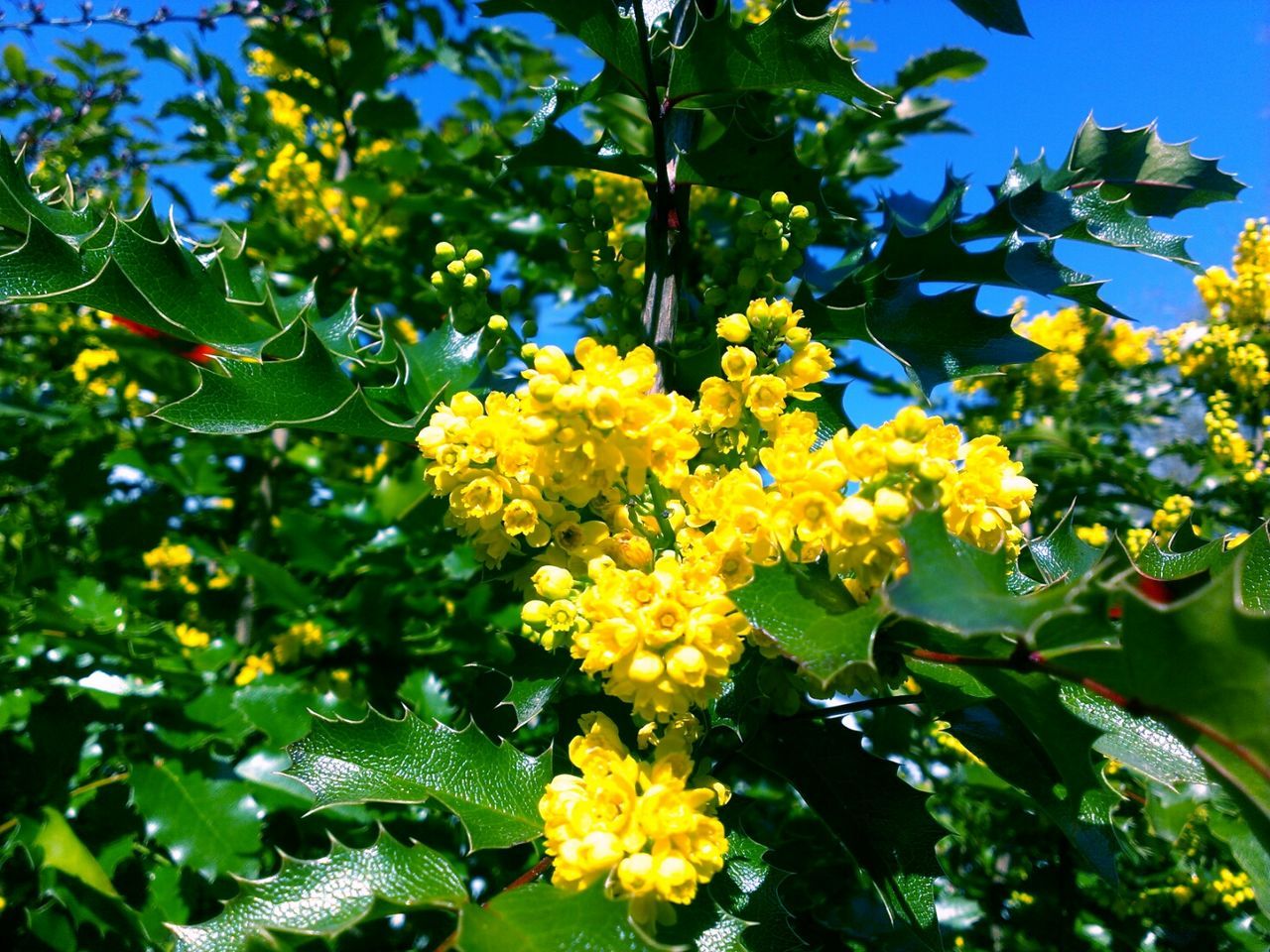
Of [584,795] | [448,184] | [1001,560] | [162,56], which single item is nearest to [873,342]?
[1001,560]

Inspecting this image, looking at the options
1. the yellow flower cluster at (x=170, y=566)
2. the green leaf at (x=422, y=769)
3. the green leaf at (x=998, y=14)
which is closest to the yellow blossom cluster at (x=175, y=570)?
the yellow flower cluster at (x=170, y=566)

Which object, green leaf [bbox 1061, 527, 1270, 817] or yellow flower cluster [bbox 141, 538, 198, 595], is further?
yellow flower cluster [bbox 141, 538, 198, 595]

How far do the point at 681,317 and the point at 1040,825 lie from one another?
5.78 feet

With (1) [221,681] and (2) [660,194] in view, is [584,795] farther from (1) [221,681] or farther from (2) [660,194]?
(1) [221,681]

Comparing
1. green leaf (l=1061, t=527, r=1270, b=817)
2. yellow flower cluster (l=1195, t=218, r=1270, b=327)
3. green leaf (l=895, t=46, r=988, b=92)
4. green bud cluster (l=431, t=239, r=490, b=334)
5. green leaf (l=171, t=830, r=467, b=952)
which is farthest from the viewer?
yellow flower cluster (l=1195, t=218, r=1270, b=327)

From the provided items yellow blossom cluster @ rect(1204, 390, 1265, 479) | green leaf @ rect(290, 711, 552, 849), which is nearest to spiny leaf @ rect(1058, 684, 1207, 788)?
green leaf @ rect(290, 711, 552, 849)

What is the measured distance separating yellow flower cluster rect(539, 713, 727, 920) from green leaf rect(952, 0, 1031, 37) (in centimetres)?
104

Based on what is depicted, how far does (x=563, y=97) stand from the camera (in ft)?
3.97

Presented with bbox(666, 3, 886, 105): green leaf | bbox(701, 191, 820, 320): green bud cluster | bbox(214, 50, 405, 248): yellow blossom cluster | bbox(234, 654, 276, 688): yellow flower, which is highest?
bbox(214, 50, 405, 248): yellow blossom cluster

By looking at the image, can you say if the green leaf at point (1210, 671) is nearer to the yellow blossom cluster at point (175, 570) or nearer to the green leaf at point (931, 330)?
the green leaf at point (931, 330)

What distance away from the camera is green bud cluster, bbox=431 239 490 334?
50.9 inches

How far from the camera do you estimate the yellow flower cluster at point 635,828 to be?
2.59 feet

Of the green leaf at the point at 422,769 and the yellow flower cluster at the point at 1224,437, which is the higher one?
the yellow flower cluster at the point at 1224,437

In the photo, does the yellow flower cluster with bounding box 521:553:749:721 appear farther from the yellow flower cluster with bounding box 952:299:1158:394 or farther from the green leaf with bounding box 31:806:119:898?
the yellow flower cluster with bounding box 952:299:1158:394
